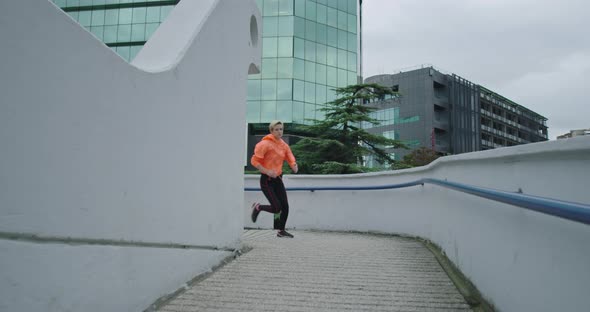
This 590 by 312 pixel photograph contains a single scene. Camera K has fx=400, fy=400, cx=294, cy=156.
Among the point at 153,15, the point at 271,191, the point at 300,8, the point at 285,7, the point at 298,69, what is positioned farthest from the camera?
the point at 300,8

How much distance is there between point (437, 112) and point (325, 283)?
2514 inches

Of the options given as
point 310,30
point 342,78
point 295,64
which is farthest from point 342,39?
point 295,64

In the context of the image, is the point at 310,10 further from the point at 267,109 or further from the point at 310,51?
the point at 267,109

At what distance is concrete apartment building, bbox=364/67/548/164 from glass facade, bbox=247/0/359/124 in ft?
79.2

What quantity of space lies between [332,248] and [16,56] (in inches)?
164

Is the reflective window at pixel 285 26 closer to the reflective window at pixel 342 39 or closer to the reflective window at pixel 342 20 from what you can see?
the reflective window at pixel 342 39

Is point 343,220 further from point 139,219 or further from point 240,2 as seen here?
point 139,219

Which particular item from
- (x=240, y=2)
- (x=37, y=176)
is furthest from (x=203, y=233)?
(x=240, y=2)

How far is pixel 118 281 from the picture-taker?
8.20ft

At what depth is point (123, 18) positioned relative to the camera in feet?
119

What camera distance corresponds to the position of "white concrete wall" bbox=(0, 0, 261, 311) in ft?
5.72

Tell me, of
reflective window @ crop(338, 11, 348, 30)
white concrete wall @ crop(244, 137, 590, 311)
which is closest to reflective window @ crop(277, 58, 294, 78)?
reflective window @ crop(338, 11, 348, 30)

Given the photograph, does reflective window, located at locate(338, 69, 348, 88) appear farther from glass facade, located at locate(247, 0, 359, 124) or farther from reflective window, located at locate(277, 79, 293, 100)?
reflective window, located at locate(277, 79, 293, 100)

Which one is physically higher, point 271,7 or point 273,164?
point 271,7
